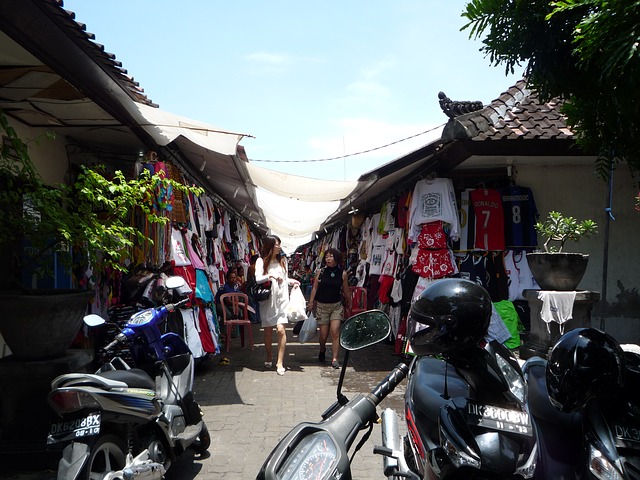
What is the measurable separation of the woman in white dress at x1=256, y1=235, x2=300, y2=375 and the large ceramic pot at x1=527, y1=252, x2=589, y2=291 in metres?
3.61

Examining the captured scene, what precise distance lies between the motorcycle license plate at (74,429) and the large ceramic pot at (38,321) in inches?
48.0

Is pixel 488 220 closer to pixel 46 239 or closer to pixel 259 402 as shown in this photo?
pixel 259 402

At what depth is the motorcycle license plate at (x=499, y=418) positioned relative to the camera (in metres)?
1.72

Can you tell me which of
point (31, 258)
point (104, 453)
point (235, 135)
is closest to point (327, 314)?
point (235, 135)

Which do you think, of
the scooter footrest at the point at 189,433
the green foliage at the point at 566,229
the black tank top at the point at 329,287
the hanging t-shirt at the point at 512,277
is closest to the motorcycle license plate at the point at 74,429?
the scooter footrest at the point at 189,433

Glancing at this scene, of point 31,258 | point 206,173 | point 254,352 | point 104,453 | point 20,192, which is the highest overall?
point 206,173

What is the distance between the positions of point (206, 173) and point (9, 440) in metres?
5.88

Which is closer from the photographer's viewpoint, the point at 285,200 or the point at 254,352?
the point at 254,352

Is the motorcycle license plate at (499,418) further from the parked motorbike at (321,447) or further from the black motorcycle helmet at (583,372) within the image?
the parked motorbike at (321,447)

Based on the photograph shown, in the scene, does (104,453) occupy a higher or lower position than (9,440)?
higher

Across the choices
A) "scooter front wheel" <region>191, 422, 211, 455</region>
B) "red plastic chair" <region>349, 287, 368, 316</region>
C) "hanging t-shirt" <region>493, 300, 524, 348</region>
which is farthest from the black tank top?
"scooter front wheel" <region>191, 422, 211, 455</region>

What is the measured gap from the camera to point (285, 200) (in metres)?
11.9

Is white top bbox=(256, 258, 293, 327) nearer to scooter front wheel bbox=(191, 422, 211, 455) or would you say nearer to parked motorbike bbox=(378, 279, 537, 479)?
scooter front wheel bbox=(191, 422, 211, 455)

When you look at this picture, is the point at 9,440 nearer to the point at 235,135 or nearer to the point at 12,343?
the point at 12,343
